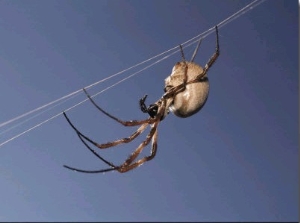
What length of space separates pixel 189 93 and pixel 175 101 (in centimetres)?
16

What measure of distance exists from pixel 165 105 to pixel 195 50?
0.61 m

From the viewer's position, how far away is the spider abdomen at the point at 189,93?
3.44 metres

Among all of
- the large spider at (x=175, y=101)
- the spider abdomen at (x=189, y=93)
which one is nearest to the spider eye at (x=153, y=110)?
the large spider at (x=175, y=101)

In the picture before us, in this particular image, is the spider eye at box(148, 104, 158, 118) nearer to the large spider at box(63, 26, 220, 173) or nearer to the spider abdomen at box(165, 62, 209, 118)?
the large spider at box(63, 26, 220, 173)

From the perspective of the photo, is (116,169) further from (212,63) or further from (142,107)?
(212,63)

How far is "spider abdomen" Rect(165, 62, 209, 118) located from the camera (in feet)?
11.3

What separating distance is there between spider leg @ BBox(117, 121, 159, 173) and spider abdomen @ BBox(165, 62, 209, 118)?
31cm

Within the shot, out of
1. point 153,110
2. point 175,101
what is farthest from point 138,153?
point 175,101

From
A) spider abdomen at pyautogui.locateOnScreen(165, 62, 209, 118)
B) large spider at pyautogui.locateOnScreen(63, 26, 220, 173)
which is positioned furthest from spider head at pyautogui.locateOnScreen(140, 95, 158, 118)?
spider abdomen at pyautogui.locateOnScreen(165, 62, 209, 118)

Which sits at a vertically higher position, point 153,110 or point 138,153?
point 153,110

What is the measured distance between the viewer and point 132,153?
3.54m

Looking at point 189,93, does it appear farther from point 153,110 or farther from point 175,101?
point 153,110

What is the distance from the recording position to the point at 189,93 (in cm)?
344

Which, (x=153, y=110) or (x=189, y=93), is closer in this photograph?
(x=189, y=93)
